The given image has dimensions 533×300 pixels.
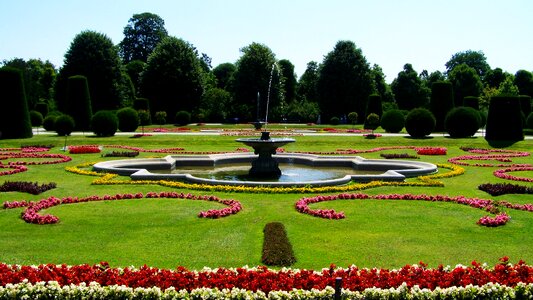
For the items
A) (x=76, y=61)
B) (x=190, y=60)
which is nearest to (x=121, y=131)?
(x=76, y=61)

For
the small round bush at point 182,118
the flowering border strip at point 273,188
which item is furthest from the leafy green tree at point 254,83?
the flowering border strip at point 273,188

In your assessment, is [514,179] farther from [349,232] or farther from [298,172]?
[349,232]

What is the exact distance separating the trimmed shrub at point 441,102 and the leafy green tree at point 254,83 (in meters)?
26.2

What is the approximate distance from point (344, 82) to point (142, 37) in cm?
3666

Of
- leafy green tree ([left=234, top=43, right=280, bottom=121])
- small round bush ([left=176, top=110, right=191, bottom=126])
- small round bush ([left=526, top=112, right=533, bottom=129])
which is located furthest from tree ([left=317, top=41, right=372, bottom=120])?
small round bush ([left=526, top=112, right=533, bottom=129])

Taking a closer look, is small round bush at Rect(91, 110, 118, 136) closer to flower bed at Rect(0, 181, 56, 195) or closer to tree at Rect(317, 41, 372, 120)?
flower bed at Rect(0, 181, 56, 195)

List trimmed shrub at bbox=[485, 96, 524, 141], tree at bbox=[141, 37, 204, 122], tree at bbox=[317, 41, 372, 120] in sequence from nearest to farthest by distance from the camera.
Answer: trimmed shrub at bbox=[485, 96, 524, 141] → tree at bbox=[141, 37, 204, 122] → tree at bbox=[317, 41, 372, 120]

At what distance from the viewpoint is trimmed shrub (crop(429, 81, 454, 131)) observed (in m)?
37.3

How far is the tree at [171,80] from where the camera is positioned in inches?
2237

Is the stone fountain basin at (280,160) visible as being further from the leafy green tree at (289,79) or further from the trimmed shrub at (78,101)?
the leafy green tree at (289,79)

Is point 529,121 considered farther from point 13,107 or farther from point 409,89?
point 13,107

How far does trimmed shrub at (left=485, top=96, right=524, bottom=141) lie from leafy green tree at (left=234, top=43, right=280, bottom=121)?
112ft

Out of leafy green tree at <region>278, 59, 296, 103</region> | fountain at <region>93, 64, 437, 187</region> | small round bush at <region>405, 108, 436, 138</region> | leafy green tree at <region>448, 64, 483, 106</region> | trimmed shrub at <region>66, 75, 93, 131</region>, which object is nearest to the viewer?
fountain at <region>93, 64, 437, 187</region>

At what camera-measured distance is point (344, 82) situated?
6159 centimetres
